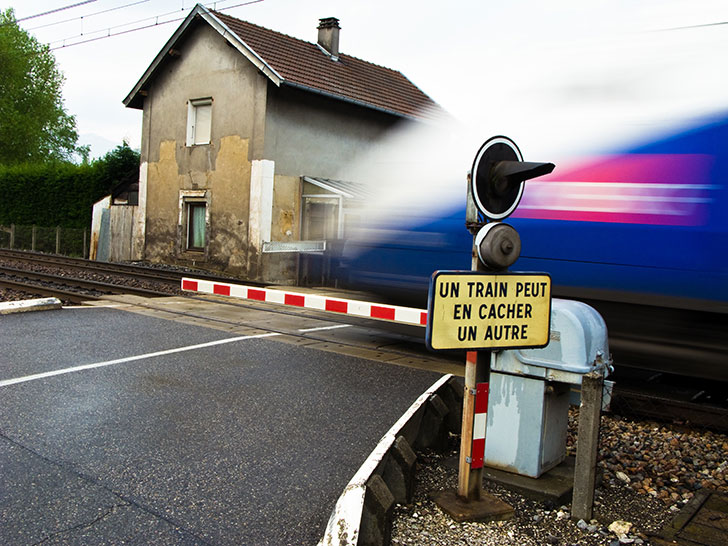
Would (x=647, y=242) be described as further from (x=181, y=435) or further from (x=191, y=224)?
(x=191, y=224)

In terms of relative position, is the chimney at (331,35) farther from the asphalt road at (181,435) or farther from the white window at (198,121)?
the asphalt road at (181,435)

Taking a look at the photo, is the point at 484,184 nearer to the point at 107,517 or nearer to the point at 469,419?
the point at 469,419

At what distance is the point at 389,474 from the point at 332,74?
1907cm

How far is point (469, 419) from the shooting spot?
375 centimetres

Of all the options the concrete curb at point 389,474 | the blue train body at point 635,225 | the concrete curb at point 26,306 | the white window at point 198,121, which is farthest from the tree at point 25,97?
the concrete curb at point 389,474

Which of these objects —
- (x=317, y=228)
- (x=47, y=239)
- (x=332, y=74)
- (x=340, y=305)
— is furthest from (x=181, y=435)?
(x=47, y=239)

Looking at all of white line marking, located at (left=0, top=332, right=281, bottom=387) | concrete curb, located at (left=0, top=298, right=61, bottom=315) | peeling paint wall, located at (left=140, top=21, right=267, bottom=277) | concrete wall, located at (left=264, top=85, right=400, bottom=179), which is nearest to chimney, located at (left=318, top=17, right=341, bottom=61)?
concrete wall, located at (left=264, top=85, right=400, bottom=179)

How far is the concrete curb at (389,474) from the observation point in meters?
2.96

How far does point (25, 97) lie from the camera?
45031mm

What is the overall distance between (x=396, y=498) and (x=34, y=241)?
2816 cm

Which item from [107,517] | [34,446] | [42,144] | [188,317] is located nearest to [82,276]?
[188,317]

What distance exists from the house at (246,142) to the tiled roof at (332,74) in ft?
0.23

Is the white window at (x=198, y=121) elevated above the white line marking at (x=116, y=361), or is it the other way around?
the white window at (x=198, y=121)

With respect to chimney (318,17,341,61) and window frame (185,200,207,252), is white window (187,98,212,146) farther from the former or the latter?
chimney (318,17,341,61)
